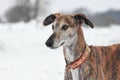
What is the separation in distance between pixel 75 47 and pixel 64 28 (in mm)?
349

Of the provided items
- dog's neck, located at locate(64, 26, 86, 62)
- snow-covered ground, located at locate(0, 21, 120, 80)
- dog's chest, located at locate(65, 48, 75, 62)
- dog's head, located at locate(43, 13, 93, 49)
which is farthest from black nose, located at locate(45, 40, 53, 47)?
snow-covered ground, located at locate(0, 21, 120, 80)

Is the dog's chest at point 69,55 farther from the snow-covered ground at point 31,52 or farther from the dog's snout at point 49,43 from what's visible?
the snow-covered ground at point 31,52

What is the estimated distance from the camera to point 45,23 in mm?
7324

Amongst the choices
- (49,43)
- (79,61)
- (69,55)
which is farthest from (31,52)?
(49,43)

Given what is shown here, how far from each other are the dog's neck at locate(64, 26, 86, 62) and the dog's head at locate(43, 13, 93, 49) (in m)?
0.07

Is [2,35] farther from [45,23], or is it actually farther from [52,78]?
[45,23]

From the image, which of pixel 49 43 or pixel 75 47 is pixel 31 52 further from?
pixel 49 43

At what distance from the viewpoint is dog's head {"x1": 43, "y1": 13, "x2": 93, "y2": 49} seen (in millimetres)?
6598

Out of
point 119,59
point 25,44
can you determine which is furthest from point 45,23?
point 25,44

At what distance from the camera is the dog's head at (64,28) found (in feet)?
21.6

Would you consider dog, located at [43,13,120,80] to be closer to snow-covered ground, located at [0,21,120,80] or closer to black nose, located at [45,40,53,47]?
black nose, located at [45,40,53,47]

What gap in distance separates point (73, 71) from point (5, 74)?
479 centimetres

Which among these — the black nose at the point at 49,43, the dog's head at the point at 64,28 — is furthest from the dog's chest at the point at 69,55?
the black nose at the point at 49,43

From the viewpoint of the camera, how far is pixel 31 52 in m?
14.8
